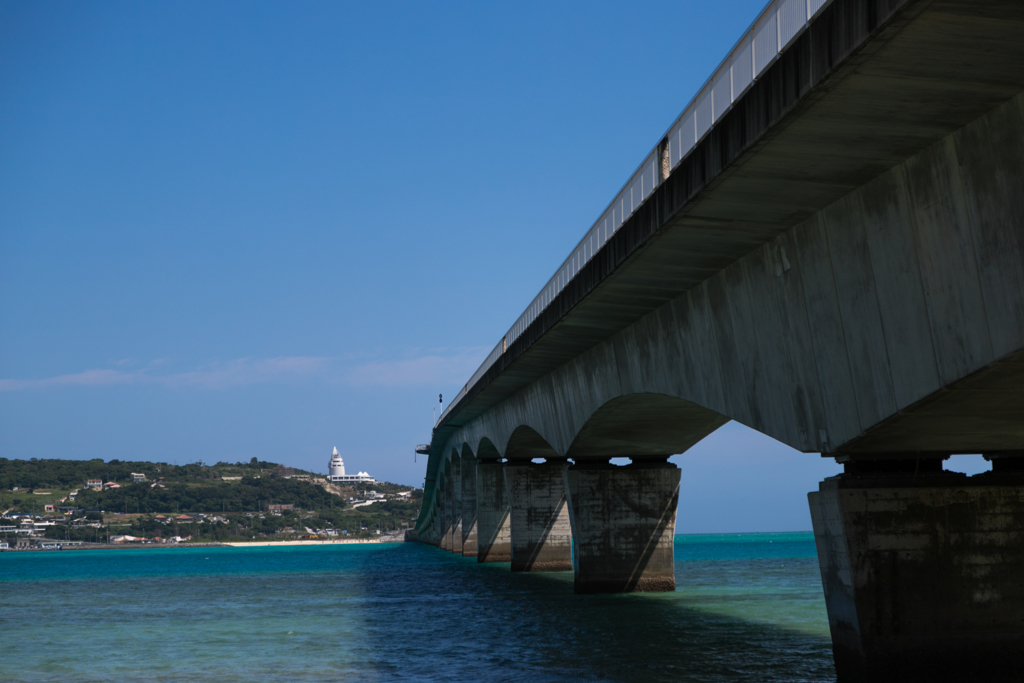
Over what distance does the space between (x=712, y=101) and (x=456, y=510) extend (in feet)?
266

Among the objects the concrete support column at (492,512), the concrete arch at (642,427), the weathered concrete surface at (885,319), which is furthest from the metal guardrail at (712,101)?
the concrete support column at (492,512)

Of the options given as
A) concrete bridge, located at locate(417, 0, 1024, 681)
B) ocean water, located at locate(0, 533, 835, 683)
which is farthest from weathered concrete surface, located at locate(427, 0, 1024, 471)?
ocean water, located at locate(0, 533, 835, 683)

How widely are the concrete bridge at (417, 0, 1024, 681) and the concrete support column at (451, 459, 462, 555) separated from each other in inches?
2344

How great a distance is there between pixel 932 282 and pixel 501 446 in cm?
4238

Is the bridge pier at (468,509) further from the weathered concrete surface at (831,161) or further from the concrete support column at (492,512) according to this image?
the weathered concrete surface at (831,161)

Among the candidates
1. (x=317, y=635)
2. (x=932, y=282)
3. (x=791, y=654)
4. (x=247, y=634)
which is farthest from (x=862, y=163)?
(x=247, y=634)

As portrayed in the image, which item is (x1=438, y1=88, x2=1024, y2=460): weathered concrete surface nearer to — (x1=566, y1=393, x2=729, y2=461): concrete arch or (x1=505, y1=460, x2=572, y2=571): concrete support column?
(x1=566, y1=393, x2=729, y2=461): concrete arch

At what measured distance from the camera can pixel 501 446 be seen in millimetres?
54469

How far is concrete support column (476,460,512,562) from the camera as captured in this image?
67938mm

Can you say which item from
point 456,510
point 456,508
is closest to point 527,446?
point 456,510

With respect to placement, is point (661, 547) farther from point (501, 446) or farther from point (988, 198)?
point (988, 198)

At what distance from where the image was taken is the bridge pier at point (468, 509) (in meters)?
82.0

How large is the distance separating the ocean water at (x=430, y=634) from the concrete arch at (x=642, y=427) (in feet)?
18.5

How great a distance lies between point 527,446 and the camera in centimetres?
5312
